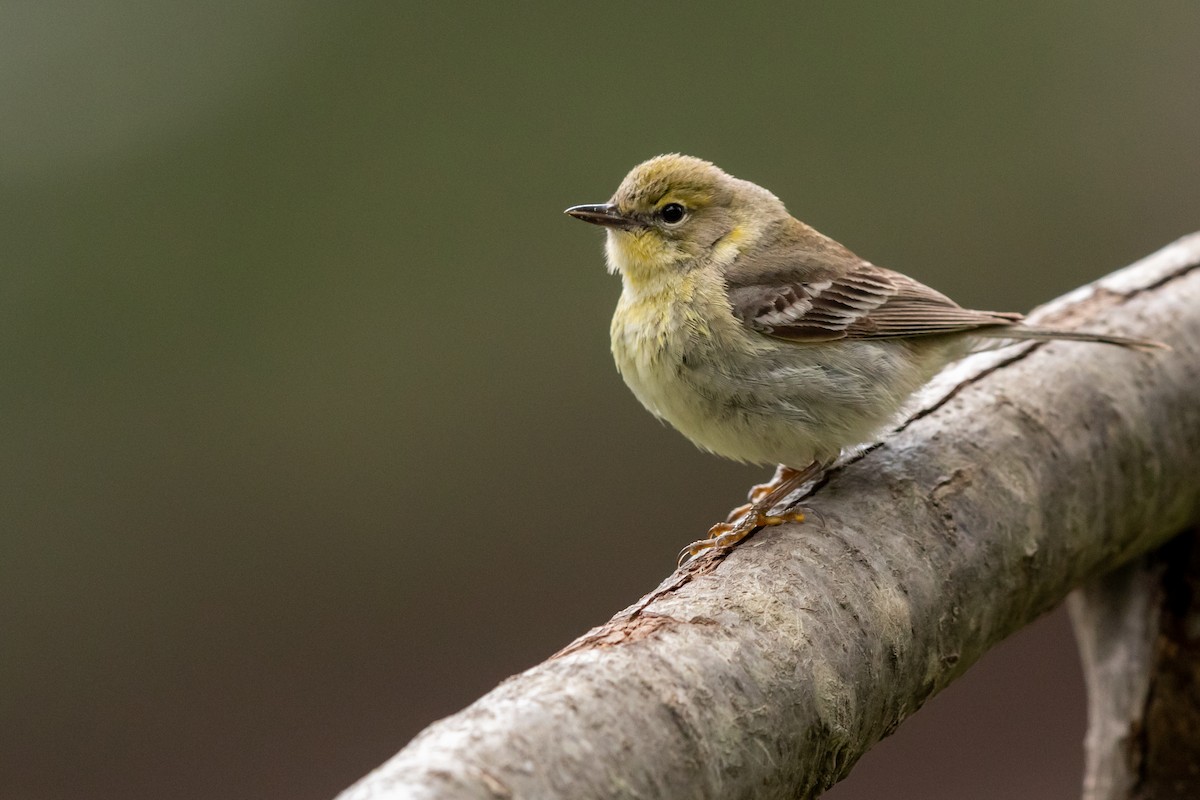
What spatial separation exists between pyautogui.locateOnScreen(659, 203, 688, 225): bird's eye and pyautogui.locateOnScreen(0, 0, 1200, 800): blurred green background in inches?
112

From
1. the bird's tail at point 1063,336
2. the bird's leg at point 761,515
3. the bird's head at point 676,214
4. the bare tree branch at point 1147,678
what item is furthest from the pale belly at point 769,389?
the bare tree branch at point 1147,678

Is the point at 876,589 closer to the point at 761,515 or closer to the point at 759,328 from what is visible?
the point at 761,515

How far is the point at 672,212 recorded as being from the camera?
409 cm

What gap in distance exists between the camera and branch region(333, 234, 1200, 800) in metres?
1.89

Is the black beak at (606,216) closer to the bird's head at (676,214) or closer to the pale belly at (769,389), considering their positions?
the bird's head at (676,214)

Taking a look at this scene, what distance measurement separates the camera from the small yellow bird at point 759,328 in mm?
3461

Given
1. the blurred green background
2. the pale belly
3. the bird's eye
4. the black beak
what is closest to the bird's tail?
the pale belly

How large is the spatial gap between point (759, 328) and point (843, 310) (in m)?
0.33

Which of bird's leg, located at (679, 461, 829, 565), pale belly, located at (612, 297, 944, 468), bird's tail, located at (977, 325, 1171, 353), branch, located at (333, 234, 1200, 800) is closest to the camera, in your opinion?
branch, located at (333, 234, 1200, 800)

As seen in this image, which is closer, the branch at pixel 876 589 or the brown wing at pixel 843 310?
the branch at pixel 876 589

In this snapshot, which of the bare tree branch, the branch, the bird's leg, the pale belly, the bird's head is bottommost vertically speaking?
the bare tree branch

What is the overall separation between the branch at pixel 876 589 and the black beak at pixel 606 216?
1244 mm

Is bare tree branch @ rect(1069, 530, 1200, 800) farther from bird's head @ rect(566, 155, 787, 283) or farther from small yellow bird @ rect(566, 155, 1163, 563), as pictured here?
bird's head @ rect(566, 155, 787, 283)

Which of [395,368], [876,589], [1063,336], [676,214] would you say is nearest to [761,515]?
[876,589]
